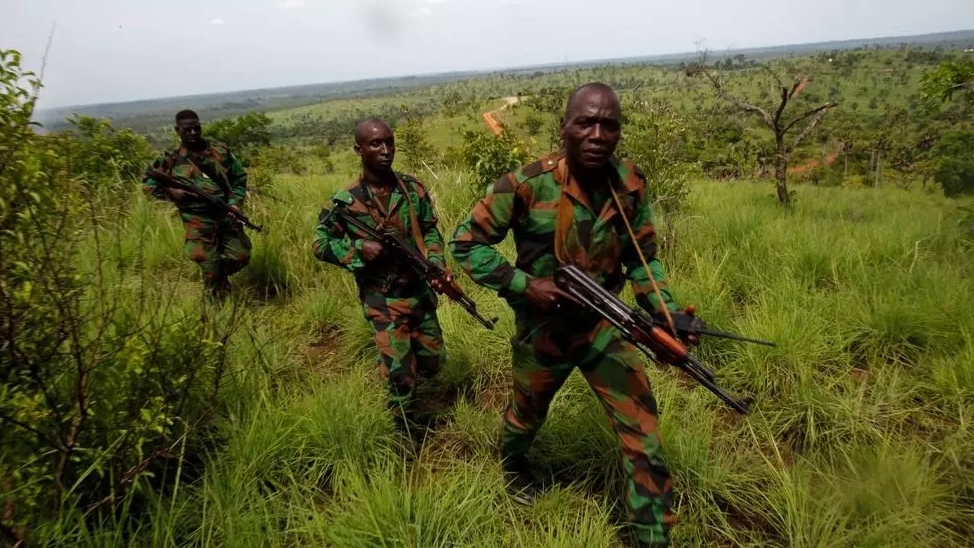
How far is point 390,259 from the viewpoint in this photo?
3055 mm

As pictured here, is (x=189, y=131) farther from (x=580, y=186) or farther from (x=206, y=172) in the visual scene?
(x=580, y=186)

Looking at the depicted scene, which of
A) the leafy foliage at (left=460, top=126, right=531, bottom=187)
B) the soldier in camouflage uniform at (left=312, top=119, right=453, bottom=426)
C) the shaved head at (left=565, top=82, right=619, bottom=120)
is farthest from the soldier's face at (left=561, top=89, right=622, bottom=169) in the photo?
the leafy foliage at (left=460, top=126, right=531, bottom=187)

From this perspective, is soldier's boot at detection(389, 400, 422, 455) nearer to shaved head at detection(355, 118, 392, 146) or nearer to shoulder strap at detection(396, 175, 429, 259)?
shoulder strap at detection(396, 175, 429, 259)

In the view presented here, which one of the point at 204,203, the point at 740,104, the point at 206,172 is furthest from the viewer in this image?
the point at 740,104

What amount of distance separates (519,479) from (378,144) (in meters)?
1.99

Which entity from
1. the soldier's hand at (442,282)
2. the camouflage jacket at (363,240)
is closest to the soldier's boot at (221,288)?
the camouflage jacket at (363,240)

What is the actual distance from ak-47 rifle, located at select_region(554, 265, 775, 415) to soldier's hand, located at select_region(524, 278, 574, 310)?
0.03 meters

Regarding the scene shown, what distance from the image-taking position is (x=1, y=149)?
65.0 inches

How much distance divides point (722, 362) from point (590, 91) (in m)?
2.13

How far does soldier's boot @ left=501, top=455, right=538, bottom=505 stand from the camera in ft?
8.02

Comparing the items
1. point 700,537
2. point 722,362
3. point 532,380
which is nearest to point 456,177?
point 722,362

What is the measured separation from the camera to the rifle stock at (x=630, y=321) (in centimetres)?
183

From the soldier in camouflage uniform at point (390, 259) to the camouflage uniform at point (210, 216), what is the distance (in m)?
2.00

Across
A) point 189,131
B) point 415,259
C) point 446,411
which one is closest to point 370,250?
point 415,259
